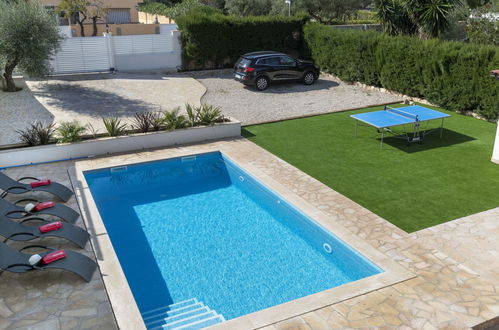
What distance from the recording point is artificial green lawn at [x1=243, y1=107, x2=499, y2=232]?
33.9ft

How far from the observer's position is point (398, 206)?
407 inches

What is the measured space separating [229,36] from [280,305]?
819 inches

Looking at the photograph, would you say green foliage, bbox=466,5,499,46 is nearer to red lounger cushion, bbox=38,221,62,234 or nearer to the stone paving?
the stone paving

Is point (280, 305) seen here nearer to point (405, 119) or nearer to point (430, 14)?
point (405, 119)

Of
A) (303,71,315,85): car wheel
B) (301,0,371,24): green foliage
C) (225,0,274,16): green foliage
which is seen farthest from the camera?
(301,0,371,24): green foliage

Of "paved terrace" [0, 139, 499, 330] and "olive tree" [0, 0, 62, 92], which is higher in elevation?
"olive tree" [0, 0, 62, 92]

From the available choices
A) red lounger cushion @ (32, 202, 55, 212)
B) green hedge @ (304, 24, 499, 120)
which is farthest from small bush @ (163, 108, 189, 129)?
green hedge @ (304, 24, 499, 120)

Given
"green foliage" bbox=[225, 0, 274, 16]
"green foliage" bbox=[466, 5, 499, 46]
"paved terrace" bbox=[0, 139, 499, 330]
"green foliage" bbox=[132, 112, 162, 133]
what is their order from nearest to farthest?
"paved terrace" bbox=[0, 139, 499, 330]
"green foliage" bbox=[132, 112, 162, 133]
"green foliage" bbox=[466, 5, 499, 46]
"green foliage" bbox=[225, 0, 274, 16]

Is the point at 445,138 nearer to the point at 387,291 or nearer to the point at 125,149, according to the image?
the point at 387,291

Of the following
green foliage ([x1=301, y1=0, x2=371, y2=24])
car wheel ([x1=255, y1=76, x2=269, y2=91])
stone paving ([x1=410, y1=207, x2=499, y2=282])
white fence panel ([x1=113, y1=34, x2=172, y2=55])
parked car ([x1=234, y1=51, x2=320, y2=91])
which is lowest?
stone paving ([x1=410, y1=207, x2=499, y2=282])

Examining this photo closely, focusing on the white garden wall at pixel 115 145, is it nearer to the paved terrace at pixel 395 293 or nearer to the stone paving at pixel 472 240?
the paved terrace at pixel 395 293

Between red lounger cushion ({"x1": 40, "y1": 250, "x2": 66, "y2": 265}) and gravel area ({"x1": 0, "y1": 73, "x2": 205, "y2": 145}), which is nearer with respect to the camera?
red lounger cushion ({"x1": 40, "y1": 250, "x2": 66, "y2": 265})

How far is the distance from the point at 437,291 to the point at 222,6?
161 feet

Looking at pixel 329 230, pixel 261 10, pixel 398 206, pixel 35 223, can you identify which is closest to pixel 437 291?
pixel 329 230
